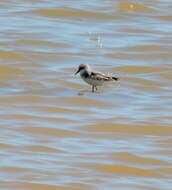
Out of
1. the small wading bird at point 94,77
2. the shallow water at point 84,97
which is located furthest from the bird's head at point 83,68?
the shallow water at point 84,97

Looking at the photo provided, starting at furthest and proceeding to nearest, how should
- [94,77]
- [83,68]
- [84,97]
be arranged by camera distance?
[83,68]
[94,77]
[84,97]

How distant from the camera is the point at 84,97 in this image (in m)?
12.3

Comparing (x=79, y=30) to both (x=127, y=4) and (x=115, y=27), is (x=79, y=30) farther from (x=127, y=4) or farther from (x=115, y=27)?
(x=127, y=4)

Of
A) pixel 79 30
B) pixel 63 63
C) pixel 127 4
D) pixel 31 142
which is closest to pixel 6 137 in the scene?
pixel 31 142

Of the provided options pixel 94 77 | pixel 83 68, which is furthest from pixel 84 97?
pixel 83 68

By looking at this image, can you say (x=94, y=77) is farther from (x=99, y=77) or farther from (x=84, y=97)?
(x=84, y=97)

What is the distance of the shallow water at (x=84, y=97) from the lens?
9.42 metres

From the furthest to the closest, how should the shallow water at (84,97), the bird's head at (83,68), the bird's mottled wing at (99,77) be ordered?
the bird's head at (83,68) → the bird's mottled wing at (99,77) → the shallow water at (84,97)

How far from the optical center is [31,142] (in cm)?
1020

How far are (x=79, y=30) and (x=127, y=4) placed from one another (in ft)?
7.21

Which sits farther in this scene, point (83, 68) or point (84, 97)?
point (83, 68)

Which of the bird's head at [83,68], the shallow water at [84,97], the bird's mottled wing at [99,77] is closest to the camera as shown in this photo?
the shallow water at [84,97]

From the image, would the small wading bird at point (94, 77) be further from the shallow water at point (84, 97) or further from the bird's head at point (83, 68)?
the shallow water at point (84, 97)

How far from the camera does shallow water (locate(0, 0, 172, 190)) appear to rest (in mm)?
9422
